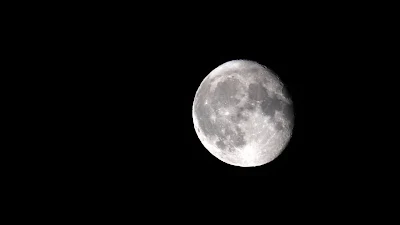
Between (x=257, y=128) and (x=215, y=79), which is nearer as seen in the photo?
(x=257, y=128)

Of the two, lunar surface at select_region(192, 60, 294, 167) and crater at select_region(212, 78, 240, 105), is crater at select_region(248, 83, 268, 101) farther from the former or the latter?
crater at select_region(212, 78, 240, 105)

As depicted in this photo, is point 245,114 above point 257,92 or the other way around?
the other way around

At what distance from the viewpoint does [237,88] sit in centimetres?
396

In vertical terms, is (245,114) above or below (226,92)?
below

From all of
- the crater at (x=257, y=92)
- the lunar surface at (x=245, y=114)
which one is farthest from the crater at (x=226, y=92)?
the crater at (x=257, y=92)

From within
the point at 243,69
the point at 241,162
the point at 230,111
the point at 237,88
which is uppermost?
the point at 243,69

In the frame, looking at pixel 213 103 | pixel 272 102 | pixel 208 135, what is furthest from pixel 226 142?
pixel 272 102

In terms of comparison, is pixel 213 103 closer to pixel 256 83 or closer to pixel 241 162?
pixel 256 83

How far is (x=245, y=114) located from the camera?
12.7 ft

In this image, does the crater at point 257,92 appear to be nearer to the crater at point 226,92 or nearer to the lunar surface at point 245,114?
the lunar surface at point 245,114

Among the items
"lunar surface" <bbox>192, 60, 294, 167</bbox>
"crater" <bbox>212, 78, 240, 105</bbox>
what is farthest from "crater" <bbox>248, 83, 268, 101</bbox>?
"crater" <bbox>212, 78, 240, 105</bbox>

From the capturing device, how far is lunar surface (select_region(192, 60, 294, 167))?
3908 millimetres

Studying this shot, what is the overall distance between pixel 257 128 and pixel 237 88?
0.59 m

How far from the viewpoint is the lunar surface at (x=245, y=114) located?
3.91m
